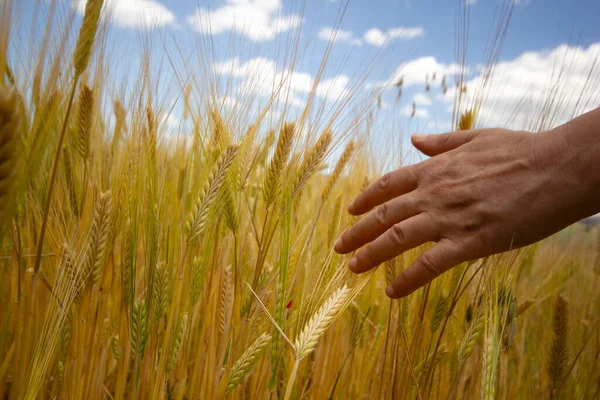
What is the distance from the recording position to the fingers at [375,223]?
1311 mm

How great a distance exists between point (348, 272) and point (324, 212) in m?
1.50

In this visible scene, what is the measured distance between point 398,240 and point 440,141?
48 cm

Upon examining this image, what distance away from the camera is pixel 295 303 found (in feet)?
5.30

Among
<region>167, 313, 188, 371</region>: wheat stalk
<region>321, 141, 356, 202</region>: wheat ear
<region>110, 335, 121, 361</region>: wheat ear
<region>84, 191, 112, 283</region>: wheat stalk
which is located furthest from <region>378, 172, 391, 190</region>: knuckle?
<region>110, 335, 121, 361</region>: wheat ear

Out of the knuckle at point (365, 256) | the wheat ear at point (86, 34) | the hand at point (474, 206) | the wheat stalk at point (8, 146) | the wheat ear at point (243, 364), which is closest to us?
the wheat stalk at point (8, 146)

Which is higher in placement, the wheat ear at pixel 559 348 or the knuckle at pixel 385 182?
the knuckle at pixel 385 182

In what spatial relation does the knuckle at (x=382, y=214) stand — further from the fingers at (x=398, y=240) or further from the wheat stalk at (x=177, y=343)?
the wheat stalk at (x=177, y=343)

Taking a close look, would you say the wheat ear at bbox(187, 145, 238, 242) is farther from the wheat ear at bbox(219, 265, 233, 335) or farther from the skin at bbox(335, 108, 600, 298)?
the skin at bbox(335, 108, 600, 298)

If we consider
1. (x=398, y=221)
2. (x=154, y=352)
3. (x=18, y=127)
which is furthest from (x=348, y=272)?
(x=18, y=127)

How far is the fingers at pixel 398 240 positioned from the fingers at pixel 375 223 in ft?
0.22

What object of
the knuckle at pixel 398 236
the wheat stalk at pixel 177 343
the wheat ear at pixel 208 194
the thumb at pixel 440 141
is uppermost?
the thumb at pixel 440 141

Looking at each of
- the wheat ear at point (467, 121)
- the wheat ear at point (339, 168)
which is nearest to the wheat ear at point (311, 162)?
the wheat ear at point (339, 168)

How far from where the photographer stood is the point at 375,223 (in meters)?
1.33

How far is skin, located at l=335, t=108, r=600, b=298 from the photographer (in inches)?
43.6
